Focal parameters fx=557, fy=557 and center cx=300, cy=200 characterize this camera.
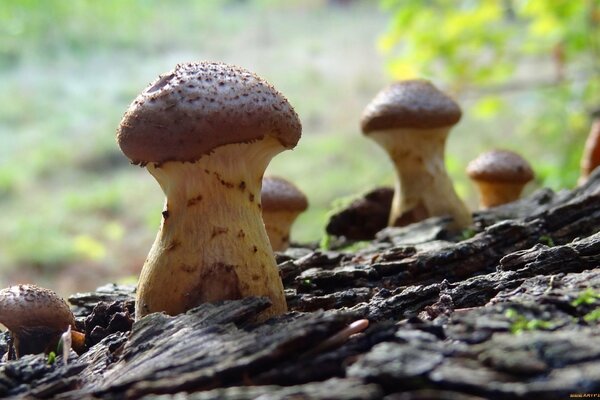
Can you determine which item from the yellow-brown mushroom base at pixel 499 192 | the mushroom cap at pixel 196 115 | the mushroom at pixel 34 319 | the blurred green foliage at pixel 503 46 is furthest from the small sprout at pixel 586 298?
the blurred green foliage at pixel 503 46

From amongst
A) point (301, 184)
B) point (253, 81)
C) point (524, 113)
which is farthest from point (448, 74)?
point (253, 81)

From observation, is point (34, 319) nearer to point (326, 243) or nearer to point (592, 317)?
point (592, 317)

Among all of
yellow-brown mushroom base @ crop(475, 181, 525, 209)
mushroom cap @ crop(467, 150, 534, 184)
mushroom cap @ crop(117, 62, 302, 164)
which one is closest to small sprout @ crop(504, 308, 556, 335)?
mushroom cap @ crop(117, 62, 302, 164)

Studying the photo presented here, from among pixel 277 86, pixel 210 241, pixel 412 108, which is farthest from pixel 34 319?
pixel 277 86

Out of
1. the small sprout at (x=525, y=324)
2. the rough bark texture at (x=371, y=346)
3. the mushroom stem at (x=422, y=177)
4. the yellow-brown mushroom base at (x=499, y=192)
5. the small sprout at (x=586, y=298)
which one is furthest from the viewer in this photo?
the yellow-brown mushroom base at (x=499, y=192)

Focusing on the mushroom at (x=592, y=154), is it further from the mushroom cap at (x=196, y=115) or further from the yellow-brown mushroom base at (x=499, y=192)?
the mushroom cap at (x=196, y=115)

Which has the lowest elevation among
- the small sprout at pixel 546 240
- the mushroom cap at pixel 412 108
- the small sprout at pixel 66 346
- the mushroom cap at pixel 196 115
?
the small sprout at pixel 66 346
